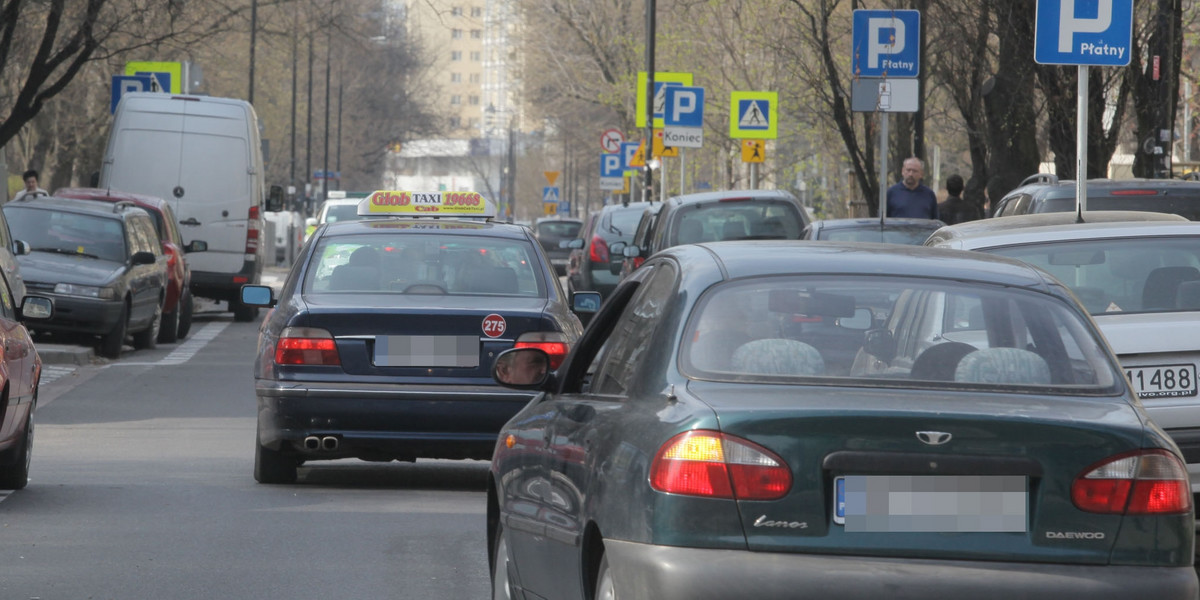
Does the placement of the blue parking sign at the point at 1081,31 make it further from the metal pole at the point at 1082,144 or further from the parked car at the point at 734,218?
the parked car at the point at 734,218

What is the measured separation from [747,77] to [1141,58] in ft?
70.6

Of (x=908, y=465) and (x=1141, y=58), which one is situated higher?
(x=1141, y=58)

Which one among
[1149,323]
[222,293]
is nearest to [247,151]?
[222,293]

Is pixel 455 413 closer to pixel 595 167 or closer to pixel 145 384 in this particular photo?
pixel 145 384

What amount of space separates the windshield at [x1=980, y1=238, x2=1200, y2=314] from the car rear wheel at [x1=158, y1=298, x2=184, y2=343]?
52.4 feet

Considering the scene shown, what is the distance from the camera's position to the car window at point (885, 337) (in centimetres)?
485

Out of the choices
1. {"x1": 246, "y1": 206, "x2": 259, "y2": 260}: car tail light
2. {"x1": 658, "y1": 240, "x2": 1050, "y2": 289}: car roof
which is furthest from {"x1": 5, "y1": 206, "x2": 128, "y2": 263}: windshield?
{"x1": 658, "y1": 240, "x2": 1050, "y2": 289}: car roof

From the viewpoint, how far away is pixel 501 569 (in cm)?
623

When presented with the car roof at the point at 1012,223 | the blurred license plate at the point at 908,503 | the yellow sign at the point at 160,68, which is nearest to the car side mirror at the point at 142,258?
the car roof at the point at 1012,223

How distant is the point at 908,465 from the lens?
14.6ft

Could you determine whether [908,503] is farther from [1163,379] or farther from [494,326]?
[494,326]

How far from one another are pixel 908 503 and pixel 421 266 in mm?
6246

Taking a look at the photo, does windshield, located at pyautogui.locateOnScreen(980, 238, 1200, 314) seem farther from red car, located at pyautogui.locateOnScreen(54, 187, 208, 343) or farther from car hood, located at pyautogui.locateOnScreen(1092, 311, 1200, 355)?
red car, located at pyautogui.locateOnScreen(54, 187, 208, 343)

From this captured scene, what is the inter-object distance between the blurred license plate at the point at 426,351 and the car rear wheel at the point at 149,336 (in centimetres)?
1299
